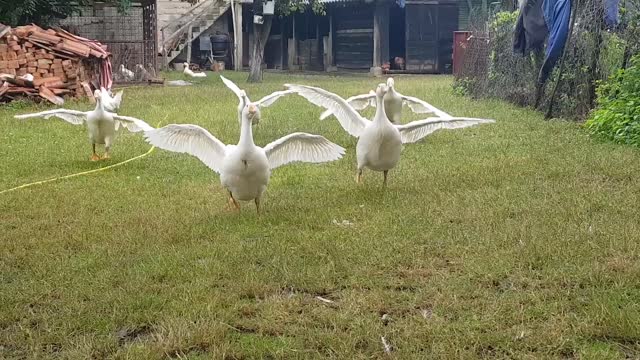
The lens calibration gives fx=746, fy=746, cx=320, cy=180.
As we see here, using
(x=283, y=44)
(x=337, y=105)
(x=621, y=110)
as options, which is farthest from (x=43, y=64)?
(x=283, y=44)

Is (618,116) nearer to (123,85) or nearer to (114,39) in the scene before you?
(123,85)

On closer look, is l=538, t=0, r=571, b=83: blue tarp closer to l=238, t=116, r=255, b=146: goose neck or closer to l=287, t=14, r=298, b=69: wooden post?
l=238, t=116, r=255, b=146: goose neck

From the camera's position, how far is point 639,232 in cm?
536

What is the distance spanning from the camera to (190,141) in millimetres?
6719

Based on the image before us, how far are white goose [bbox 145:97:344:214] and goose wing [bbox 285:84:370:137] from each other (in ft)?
2.65

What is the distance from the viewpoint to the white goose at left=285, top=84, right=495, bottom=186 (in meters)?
7.36

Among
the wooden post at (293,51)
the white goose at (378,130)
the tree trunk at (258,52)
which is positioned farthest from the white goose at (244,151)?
the wooden post at (293,51)

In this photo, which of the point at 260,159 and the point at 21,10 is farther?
the point at 21,10

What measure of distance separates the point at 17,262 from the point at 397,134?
3.76m

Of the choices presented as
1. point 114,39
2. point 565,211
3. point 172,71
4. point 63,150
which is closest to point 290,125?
point 63,150

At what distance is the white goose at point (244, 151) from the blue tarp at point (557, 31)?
6.44 m

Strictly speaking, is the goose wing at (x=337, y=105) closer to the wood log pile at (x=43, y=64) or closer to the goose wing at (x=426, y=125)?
the goose wing at (x=426, y=125)

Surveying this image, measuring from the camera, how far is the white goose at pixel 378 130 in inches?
290

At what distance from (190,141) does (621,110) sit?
6139 millimetres
